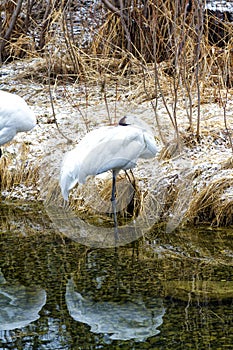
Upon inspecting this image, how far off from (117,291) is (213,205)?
1381 mm

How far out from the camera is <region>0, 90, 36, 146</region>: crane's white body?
4895 mm

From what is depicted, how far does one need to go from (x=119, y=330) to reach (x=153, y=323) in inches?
5.8

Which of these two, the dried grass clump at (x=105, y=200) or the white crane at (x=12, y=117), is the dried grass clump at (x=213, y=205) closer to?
the dried grass clump at (x=105, y=200)

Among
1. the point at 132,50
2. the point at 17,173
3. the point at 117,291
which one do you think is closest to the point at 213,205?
the point at 117,291

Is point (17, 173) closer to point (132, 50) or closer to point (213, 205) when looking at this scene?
point (213, 205)

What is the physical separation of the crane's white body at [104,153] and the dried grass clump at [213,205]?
484 mm

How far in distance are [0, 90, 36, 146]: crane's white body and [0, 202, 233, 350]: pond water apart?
0.69 m

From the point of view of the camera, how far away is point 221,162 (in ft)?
16.4

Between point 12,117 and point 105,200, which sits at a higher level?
point 12,117

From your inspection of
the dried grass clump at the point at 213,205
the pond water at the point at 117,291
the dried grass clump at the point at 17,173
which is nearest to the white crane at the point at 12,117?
the dried grass clump at the point at 17,173

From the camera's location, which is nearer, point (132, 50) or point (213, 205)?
point (213, 205)

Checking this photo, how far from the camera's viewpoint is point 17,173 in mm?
5504

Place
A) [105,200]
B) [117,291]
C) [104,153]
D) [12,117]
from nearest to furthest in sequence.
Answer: [117,291] < [104,153] < [12,117] < [105,200]

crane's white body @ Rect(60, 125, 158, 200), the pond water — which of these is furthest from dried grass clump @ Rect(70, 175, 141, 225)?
crane's white body @ Rect(60, 125, 158, 200)
